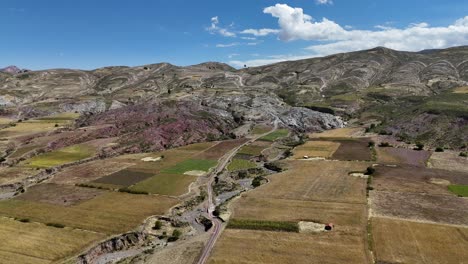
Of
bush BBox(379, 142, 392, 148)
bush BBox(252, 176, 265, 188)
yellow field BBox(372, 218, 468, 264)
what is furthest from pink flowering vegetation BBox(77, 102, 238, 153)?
yellow field BBox(372, 218, 468, 264)

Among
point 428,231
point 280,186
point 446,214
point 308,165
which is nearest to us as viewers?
point 428,231

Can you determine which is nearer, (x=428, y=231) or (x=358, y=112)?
(x=428, y=231)

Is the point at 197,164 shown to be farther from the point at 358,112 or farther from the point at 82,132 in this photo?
the point at 358,112

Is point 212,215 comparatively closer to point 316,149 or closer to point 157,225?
point 157,225

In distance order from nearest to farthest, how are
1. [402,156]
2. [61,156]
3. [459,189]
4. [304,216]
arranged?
[304,216] < [459,189] < [402,156] < [61,156]

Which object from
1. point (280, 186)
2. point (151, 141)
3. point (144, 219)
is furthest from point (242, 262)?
point (151, 141)

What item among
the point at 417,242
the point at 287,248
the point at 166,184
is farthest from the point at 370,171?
the point at 166,184
